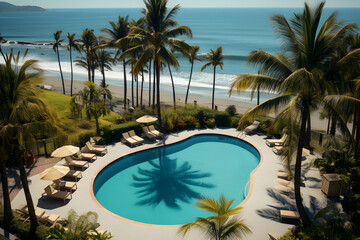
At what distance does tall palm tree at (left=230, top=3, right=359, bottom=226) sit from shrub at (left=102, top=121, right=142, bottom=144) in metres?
12.1

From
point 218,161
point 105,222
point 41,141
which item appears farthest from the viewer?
point 218,161

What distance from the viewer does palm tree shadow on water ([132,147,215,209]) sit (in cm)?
1420

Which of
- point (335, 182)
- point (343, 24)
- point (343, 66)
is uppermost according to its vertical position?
point (343, 24)

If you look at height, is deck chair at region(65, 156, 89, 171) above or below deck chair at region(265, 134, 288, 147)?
below

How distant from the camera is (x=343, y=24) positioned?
9.89 meters

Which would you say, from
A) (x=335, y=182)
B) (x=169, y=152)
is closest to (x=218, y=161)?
(x=169, y=152)

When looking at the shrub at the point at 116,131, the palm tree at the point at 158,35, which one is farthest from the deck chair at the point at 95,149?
the palm tree at the point at 158,35

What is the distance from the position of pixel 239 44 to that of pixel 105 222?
88.4 m

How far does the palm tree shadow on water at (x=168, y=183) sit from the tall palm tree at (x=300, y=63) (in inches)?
232

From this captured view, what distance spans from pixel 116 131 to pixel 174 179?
6.57 m

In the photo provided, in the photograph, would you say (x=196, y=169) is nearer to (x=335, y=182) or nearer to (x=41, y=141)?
(x=335, y=182)

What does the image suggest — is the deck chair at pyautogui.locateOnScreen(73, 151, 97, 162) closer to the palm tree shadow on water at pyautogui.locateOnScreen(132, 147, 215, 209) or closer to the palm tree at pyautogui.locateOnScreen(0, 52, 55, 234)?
the palm tree shadow on water at pyautogui.locateOnScreen(132, 147, 215, 209)

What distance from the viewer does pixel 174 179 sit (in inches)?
639

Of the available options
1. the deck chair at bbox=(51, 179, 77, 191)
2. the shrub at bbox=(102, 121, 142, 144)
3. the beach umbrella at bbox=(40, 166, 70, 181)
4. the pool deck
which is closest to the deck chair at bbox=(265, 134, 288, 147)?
the pool deck
